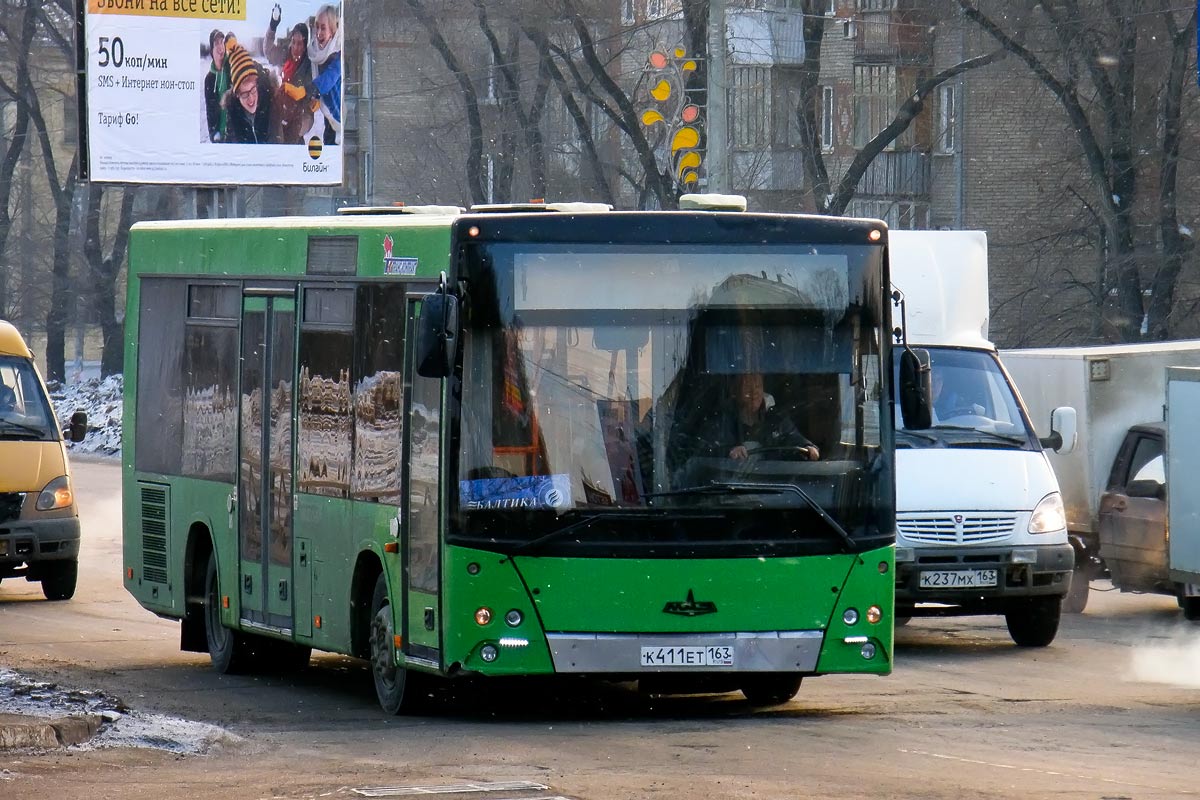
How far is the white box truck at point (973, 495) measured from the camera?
15016 mm

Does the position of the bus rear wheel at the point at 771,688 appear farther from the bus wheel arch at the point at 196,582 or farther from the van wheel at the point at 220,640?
the bus wheel arch at the point at 196,582

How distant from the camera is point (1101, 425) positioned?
19.8m

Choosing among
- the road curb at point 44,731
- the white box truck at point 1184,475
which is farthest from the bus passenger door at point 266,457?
the white box truck at point 1184,475

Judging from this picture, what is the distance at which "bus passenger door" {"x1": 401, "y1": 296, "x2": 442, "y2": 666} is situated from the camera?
1066 centimetres

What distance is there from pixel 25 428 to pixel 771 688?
9.11 metres

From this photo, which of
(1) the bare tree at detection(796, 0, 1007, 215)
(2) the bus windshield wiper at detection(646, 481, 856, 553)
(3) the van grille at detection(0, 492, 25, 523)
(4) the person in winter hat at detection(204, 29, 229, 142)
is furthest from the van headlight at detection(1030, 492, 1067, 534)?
(1) the bare tree at detection(796, 0, 1007, 215)

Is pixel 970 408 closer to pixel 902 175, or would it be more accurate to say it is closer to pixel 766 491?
pixel 766 491

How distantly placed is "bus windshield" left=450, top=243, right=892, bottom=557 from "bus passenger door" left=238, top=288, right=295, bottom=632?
2.42 m

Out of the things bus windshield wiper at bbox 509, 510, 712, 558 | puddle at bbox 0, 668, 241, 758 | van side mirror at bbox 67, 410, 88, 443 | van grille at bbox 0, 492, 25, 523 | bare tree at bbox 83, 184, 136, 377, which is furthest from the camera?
bare tree at bbox 83, 184, 136, 377

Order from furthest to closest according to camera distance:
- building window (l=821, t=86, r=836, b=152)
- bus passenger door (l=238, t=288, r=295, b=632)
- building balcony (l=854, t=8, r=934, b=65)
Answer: building window (l=821, t=86, r=836, b=152), building balcony (l=854, t=8, r=934, b=65), bus passenger door (l=238, t=288, r=295, b=632)

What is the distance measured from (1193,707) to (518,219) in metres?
4.65

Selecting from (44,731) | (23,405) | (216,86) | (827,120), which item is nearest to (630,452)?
(44,731)

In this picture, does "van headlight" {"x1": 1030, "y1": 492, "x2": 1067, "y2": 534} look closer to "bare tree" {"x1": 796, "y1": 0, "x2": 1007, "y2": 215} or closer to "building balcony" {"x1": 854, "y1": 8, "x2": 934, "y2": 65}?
"building balcony" {"x1": 854, "y1": 8, "x2": 934, "y2": 65}

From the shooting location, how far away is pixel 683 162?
29.0 metres
